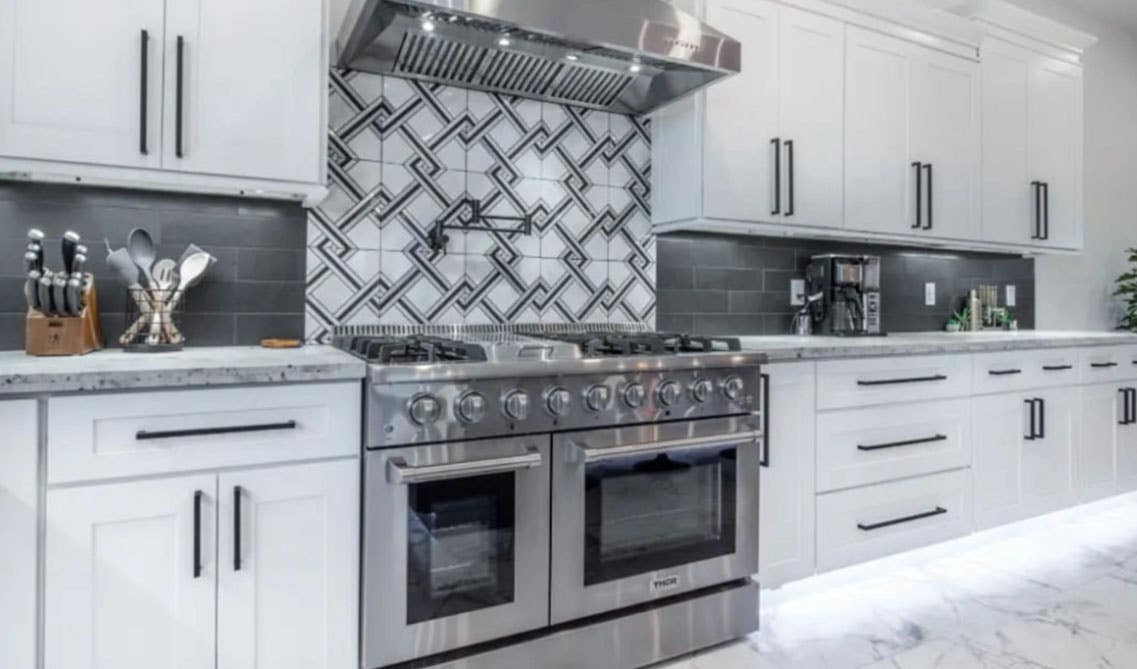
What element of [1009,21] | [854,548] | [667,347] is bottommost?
[854,548]

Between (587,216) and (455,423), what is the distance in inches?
47.2

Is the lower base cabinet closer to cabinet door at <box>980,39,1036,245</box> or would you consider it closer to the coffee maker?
the coffee maker

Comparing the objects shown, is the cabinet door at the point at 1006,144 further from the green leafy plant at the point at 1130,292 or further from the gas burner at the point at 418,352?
the gas burner at the point at 418,352

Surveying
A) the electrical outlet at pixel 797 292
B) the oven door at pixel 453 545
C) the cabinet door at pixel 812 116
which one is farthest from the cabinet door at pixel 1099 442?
the oven door at pixel 453 545

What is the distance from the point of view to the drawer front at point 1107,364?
10.3 ft

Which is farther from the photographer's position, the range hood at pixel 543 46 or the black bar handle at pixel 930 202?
the black bar handle at pixel 930 202

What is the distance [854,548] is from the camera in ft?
7.77

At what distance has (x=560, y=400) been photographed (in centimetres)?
175

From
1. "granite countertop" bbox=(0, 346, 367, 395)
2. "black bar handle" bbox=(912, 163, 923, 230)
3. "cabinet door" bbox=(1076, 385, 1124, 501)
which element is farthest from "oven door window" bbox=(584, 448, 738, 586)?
"cabinet door" bbox=(1076, 385, 1124, 501)

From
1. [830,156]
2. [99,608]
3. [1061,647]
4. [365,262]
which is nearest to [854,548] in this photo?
[1061,647]

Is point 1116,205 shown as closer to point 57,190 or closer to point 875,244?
point 875,244

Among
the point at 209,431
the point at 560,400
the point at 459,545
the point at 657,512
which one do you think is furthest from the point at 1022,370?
the point at 209,431

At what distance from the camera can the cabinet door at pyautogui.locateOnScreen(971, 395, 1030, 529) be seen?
2.72 meters

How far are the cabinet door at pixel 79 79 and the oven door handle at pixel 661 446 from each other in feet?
4.30
